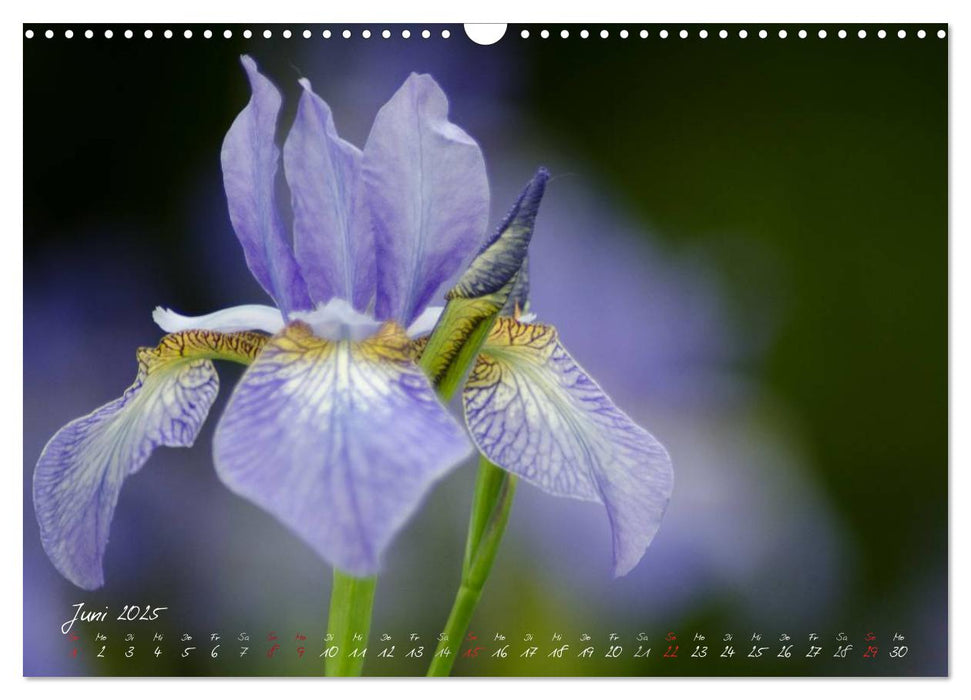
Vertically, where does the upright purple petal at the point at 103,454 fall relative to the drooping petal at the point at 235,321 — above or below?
below

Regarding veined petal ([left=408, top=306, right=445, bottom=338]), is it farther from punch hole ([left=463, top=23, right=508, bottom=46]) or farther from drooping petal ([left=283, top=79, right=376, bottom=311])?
punch hole ([left=463, top=23, right=508, bottom=46])

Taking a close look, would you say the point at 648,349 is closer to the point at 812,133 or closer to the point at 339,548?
the point at 812,133

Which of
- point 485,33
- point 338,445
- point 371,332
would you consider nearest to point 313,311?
point 371,332

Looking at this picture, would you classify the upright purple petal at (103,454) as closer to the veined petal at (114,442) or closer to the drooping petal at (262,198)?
the veined petal at (114,442)

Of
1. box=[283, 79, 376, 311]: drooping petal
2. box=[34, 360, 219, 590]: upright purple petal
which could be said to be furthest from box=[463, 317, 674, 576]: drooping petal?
box=[34, 360, 219, 590]: upright purple petal

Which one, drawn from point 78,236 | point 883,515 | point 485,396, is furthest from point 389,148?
point 883,515

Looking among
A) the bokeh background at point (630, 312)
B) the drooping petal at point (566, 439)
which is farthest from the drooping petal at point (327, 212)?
the bokeh background at point (630, 312)
